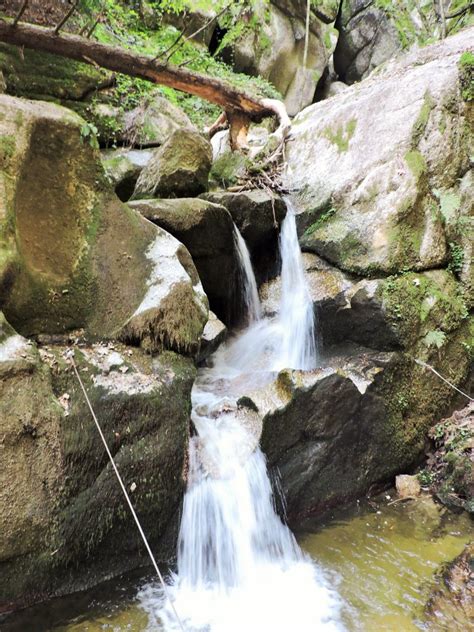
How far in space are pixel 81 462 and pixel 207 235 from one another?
3.61 metres

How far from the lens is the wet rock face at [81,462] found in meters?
2.90

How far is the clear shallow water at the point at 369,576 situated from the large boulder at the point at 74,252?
6.62ft

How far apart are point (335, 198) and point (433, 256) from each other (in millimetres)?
1685

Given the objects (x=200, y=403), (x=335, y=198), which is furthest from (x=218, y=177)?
(x=200, y=403)

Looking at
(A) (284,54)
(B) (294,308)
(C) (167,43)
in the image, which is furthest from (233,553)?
(A) (284,54)

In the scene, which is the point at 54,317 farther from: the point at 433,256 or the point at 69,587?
the point at 433,256

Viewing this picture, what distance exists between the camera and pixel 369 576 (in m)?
3.74

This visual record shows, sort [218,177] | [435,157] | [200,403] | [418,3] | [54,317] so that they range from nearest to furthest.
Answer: [54,317] < [200,403] < [435,157] < [218,177] < [418,3]

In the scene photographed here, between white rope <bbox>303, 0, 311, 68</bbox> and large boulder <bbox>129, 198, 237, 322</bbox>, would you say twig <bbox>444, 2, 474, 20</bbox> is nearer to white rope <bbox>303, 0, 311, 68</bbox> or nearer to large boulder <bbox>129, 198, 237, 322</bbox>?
white rope <bbox>303, 0, 311, 68</bbox>

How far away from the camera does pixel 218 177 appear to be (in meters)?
8.36

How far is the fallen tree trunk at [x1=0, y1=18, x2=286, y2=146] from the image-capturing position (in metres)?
6.16

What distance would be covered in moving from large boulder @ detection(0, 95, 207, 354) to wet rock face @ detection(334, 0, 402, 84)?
1850 cm

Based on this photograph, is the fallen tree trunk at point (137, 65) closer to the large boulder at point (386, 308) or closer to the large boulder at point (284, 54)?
the large boulder at point (386, 308)

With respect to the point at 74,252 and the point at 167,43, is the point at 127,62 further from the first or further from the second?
the point at 167,43
